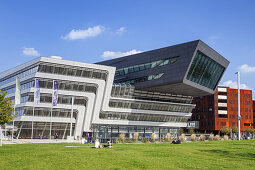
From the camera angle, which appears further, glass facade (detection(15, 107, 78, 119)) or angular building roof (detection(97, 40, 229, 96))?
glass facade (detection(15, 107, 78, 119))

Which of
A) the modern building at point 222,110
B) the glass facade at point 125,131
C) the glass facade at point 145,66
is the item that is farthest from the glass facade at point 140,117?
the modern building at point 222,110

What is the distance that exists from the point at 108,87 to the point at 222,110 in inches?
2607

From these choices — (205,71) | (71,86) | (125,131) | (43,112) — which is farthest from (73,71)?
(205,71)

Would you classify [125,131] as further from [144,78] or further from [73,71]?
[73,71]

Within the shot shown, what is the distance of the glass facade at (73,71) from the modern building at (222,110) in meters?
64.8

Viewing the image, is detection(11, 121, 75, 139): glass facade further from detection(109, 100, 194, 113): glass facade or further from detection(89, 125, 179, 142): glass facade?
detection(109, 100, 194, 113): glass facade

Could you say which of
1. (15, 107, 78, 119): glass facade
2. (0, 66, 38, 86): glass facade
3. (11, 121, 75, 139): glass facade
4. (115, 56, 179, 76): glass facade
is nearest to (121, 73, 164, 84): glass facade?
(115, 56, 179, 76): glass facade

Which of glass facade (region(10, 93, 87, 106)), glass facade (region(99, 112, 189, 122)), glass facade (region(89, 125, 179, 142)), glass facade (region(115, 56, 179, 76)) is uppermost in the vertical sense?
glass facade (region(115, 56, 179, 76))

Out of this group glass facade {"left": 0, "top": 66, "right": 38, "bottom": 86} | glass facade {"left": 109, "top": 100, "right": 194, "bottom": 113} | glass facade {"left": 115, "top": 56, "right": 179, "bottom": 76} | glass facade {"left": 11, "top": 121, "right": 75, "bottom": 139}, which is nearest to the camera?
glass facade {"left": 0, "top": 66, "right": 38, "bottom": 86}

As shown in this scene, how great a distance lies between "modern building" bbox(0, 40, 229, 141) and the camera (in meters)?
60.2

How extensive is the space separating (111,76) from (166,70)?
1186 centimetres

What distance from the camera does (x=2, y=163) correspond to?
1966 centimetres

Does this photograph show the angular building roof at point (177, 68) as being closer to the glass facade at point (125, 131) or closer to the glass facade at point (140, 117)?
the glass facade at point (140, 117)

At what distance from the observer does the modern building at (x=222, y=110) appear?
382 feet
